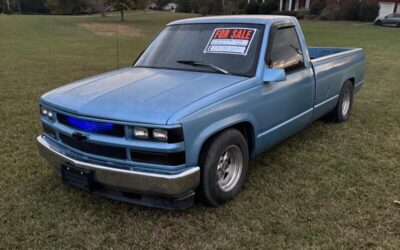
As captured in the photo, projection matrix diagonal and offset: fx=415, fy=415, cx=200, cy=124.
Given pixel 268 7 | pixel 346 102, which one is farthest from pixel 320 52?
pixel 268 7

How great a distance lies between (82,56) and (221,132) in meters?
13.7

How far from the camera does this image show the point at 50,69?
12242mm

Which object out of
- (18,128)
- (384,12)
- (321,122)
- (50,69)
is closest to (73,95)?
(18,128)

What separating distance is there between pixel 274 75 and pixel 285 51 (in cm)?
80

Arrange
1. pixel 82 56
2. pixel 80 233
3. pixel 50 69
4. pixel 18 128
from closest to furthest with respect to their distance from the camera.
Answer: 1. pixel 80 233
2. pixel 18 128
3. pixel 50 69
4. pixel 82 56

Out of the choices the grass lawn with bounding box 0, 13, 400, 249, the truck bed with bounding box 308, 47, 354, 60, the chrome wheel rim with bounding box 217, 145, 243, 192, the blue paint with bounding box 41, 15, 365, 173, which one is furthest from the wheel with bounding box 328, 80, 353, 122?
the chrome wheel rim with bounding box 217, 145, 243, 192

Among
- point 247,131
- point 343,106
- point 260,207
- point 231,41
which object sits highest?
point 231,41

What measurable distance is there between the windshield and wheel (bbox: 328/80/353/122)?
247cm

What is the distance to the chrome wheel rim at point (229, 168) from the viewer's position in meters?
3.79

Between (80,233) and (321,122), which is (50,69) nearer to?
(321,122)

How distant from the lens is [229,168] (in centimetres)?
393

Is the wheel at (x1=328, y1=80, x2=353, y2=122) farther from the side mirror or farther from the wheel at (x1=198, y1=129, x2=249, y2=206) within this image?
the wheel at (x1=198, y1=129, x2=249, y2=206)

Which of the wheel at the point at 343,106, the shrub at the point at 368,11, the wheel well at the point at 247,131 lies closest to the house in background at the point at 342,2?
the shrub at the point at 368,11

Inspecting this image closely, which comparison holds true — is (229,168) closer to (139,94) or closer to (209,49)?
(139,94)
